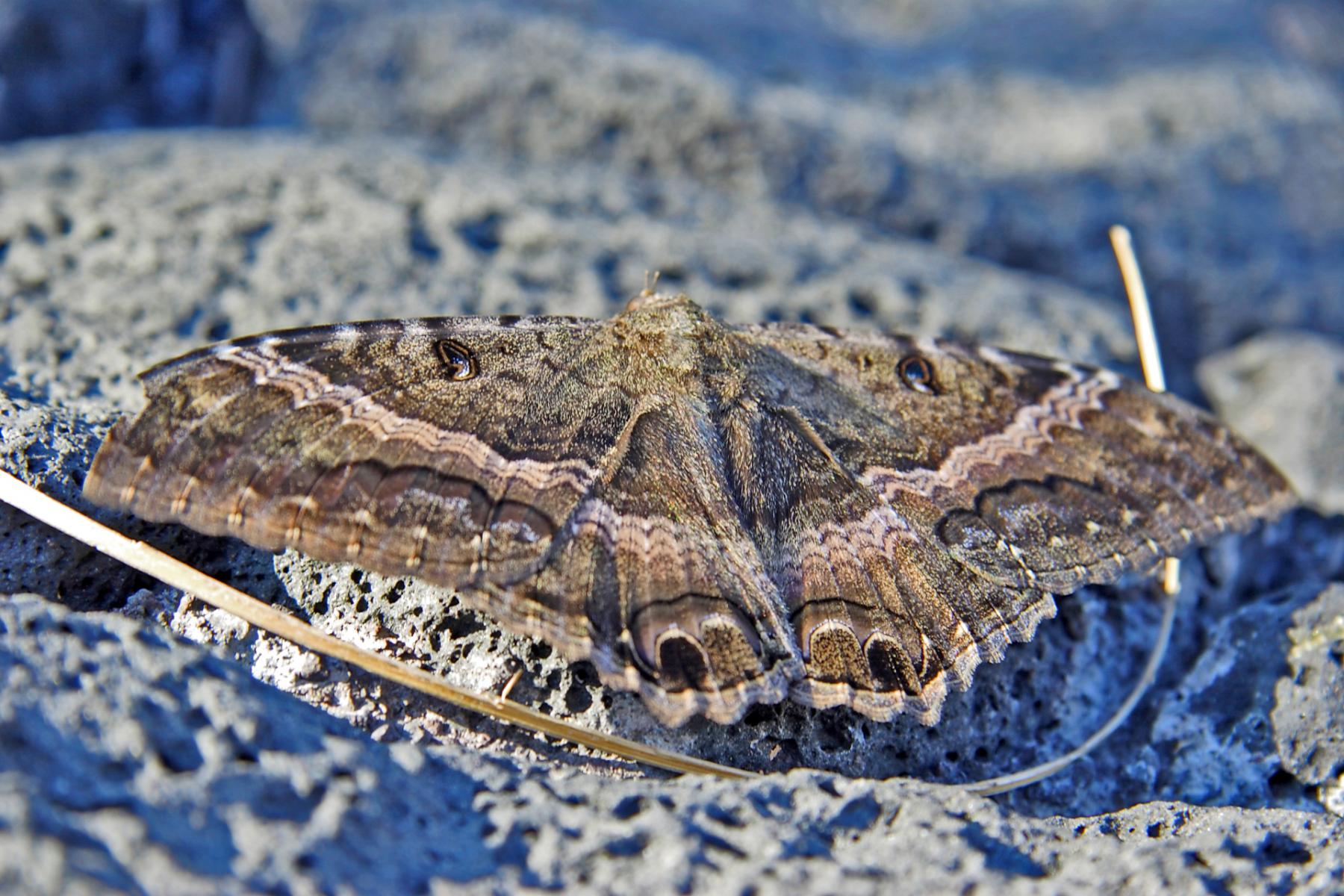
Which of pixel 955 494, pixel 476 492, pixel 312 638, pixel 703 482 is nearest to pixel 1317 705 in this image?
pixel 955 494

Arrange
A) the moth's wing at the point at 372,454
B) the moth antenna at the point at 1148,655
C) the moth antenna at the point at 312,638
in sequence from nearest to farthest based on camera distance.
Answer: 1. the moth's wing at the point at 372,454
2. the moth antenna at the point at 312,638
3. the moth antenna at the point at 1148,655

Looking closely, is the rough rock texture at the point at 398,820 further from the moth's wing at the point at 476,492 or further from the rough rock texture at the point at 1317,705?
the rough rock texture at the point at 1317,705

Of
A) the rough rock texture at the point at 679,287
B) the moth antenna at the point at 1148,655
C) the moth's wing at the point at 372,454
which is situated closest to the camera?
the rough rock texture at the point at 679,287

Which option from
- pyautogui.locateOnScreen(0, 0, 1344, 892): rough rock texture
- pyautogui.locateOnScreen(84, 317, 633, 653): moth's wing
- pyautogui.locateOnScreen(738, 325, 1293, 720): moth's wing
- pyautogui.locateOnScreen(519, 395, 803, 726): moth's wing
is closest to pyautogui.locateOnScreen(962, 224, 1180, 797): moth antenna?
pyautogui.locateOnScreen(0, 0, 1344, 892): rough rock texture

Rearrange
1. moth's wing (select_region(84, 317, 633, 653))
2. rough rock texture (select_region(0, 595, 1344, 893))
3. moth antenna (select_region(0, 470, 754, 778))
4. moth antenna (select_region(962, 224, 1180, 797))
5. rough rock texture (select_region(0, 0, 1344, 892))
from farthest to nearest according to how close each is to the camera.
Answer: moth antenna (select_region(962, 224, 1180, 797))
moth antenna (select_region(0, 470, 754, 778))
moth's wing (select_region(84, 317, 633, 653))
rough rock texture (select_region(0, 0, 1344, 892))
rough rock texture (select_region(0, 595, 1344, 893))

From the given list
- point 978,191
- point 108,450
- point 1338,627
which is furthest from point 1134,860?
point 978,191

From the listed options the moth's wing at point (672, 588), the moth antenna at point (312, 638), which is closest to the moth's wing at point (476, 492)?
the moth's wing at point (672, 588)

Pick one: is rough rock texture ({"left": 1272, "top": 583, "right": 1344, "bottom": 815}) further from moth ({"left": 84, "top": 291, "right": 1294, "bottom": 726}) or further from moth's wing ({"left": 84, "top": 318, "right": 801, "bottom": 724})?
moth's wing ({"left": 84, "top": 318, "right": 801, "bottom": 724})

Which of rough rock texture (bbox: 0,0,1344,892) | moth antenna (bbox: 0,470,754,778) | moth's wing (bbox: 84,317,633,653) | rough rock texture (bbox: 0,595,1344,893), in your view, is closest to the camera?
rough rock texture (bbox: 0,595,1344,893)
